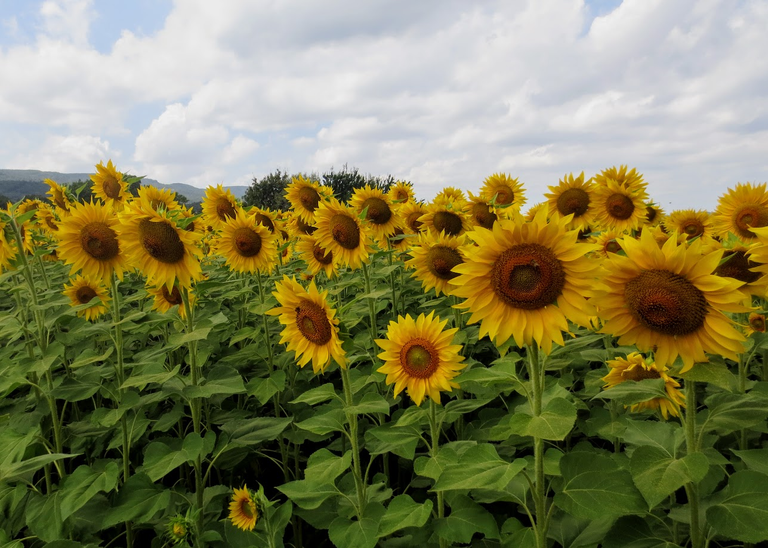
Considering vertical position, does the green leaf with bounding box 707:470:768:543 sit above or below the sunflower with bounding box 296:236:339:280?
below

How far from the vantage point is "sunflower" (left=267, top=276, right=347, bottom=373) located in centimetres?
269

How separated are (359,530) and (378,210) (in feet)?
10.9

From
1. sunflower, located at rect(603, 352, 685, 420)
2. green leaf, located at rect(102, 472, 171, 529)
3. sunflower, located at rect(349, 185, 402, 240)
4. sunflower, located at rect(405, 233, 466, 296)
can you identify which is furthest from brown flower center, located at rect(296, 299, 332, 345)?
sunflower, located at rect(349, 185, 402, 240)

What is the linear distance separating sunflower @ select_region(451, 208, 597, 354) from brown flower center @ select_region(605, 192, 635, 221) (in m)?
4.44

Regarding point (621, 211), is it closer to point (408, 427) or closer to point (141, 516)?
point (408, 427)

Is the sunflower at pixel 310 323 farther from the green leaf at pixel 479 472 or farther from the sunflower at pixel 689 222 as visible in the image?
the sunflower at pixel 689 222

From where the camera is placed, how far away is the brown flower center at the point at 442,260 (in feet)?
12.1

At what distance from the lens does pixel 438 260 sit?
372cm

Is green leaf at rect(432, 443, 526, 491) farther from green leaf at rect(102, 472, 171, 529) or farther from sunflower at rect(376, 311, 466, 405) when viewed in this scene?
green leaf at rect(102, 472, 171, 529)

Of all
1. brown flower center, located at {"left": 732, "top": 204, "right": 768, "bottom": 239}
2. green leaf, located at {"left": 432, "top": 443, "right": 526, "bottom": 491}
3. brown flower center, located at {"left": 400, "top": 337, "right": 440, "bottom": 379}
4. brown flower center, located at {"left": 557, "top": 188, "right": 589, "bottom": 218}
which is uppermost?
brown flower center, located at {"left": 557, "top": 188, "right": 589, "bottom": 218}

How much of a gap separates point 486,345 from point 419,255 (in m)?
1.24

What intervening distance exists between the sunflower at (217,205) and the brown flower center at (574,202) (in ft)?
12.9

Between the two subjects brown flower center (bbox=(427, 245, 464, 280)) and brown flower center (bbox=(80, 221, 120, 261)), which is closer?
brown flower center (bbox=(80, 221, 120, 261))

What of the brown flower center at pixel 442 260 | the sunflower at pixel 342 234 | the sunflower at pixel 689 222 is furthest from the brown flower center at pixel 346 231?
the sunflower at pixel 689 222
